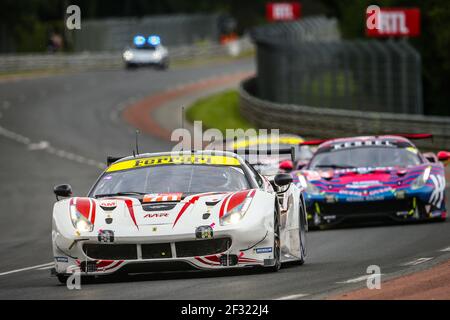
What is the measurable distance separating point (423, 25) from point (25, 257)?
26.2 m

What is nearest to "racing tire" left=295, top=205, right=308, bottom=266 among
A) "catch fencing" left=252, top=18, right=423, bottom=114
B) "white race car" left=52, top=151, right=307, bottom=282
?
"white race car" left=52, top=151, right=307, bottom=282

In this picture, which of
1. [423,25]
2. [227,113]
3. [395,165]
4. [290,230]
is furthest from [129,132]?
[290,230]

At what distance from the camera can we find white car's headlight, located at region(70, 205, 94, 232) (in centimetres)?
1173

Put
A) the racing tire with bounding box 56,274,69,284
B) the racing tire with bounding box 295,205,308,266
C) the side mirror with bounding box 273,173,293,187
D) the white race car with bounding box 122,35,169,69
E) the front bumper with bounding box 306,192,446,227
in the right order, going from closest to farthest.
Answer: the racing tire with bounding box 56,274,69,284 < the side mirror with bounding box 273,173,293,187 < the racing tire with bounding box 295,205,308,266 < the front bumper with bounding box 306,192,446,227 < the white race car with bounding box 122,35,169,69

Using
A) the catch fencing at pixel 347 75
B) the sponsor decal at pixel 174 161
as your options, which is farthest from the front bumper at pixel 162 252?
the catch fencing at pixel 347 75

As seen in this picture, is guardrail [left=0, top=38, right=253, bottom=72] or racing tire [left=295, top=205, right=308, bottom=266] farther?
guardrail [left=0, top=38, right=253, bottom=72]

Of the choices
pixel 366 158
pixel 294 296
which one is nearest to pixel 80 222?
pixel 294 296

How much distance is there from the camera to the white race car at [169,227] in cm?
1152

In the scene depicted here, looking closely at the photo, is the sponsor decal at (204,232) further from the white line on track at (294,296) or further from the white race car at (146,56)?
the white race car at (146,56)

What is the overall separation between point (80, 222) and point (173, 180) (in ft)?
3.85

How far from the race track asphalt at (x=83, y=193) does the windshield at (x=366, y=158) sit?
0.98 metres

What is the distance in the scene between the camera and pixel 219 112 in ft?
159

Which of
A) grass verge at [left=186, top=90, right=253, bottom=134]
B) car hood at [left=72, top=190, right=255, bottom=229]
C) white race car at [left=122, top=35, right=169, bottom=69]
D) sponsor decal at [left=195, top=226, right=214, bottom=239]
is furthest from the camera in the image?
white race car at [left=122, top=35, right=169, bottom=69]

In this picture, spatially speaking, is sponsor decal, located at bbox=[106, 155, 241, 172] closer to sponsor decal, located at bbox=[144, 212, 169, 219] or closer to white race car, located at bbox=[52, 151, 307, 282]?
white race car, located at bbox=[52, 151, 307, 282]
